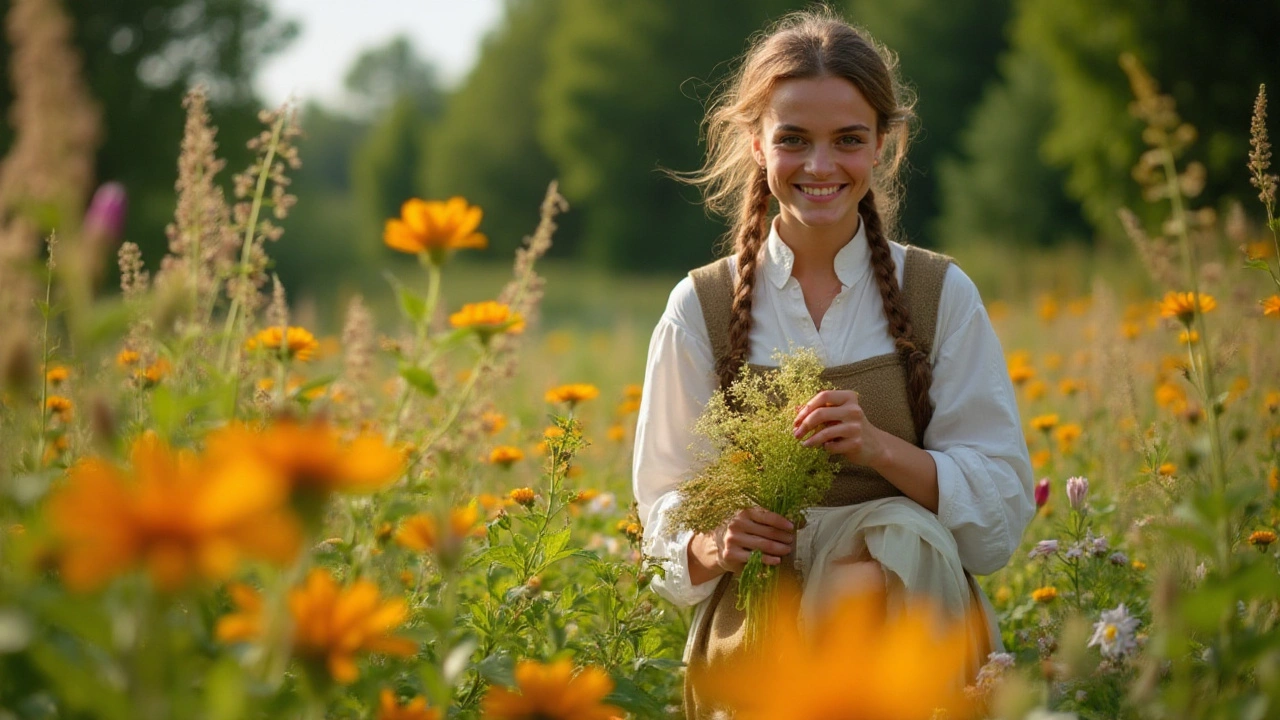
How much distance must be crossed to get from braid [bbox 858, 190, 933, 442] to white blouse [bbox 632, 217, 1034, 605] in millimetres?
29

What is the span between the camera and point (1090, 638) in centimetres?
211

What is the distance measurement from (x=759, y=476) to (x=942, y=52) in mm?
23508

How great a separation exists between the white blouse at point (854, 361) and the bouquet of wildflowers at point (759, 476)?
0.23 metres

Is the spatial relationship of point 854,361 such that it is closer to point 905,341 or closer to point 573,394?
point 905,341

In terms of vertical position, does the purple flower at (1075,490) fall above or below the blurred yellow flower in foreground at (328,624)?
below

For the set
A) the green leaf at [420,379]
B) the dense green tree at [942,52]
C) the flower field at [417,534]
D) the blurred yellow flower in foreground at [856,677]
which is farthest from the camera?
the dense green tree at [942,52]

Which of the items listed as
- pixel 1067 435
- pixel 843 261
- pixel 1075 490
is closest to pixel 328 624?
pixel 843 261

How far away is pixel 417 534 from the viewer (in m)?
1.37

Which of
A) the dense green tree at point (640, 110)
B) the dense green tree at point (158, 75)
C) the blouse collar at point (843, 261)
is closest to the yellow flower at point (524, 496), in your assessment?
the blouse collar at point (843, 261)

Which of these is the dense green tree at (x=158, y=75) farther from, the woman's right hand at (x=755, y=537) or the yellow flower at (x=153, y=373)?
the woman's right hand at (x=755, y=537)

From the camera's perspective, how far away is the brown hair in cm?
254

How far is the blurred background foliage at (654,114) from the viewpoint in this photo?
33.9 feet

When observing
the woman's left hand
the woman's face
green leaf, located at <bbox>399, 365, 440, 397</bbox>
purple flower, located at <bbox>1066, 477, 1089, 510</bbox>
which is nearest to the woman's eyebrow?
the woman's face

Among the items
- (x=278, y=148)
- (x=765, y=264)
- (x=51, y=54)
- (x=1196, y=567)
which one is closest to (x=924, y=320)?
(x=765, y=264)
